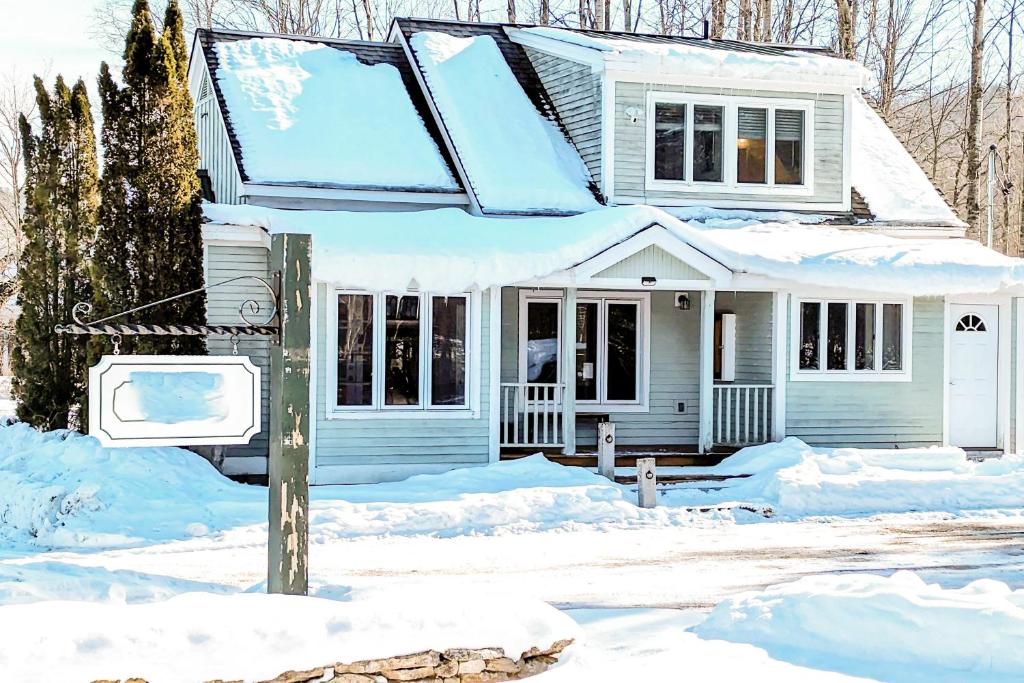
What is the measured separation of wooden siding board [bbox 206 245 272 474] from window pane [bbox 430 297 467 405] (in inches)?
91.7

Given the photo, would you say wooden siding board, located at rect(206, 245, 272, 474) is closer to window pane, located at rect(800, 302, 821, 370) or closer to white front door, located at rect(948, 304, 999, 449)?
window pane, located at rect(800, 302, 821, 370)

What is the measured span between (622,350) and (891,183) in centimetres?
571

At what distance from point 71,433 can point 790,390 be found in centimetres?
989

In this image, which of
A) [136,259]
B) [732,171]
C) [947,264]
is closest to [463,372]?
[136,259]

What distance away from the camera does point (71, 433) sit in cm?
1548

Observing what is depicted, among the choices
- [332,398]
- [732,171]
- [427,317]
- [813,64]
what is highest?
[813,64]

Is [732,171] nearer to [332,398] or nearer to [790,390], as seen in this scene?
[790,390]

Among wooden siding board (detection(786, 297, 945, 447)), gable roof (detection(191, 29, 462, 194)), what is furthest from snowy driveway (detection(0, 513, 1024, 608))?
gable roof (detection(191, 29, 462, 194))

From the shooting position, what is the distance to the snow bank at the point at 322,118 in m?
17.7

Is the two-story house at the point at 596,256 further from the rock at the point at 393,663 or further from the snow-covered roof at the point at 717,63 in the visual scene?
the rock at the point at 393,663

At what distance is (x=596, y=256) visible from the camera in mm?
15477

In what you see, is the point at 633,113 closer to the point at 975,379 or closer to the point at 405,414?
the point at 405,414

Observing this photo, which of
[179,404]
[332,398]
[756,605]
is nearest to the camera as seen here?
[179,404]

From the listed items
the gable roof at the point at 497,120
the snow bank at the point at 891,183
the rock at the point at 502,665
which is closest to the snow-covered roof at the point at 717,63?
the gable roof at the point at 497,120
